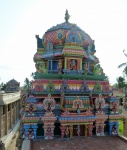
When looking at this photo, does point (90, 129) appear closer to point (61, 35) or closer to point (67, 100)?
point (67, 100)

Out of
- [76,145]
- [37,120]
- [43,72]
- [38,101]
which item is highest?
[43,72]

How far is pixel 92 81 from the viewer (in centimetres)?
1438

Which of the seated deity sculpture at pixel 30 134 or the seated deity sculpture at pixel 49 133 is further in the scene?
the seated deity sculpture at pixel 49 133

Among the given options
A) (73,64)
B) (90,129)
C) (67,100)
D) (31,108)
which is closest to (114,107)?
(90,129)

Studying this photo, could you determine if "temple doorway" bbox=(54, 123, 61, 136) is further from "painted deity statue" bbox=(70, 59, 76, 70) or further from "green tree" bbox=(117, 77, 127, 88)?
"green tree" bbox=(117, 77, 127, 88)

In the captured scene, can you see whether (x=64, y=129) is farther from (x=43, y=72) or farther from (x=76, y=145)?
(x=43, y=72)

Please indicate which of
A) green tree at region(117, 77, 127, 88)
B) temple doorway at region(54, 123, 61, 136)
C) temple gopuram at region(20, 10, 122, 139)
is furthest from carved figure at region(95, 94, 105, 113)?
green tree at region(117, 77, 127, 88)

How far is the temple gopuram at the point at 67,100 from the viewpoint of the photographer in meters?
12.6

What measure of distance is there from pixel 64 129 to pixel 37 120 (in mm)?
2096

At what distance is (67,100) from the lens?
42.5 ft

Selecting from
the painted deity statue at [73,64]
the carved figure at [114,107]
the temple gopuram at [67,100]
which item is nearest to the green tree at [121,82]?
the temple gopuram at [67,100]

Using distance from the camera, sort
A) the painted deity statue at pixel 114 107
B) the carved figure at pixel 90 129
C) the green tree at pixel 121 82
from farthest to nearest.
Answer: the green tree at pixel 121 82 < the painted deity statue at pixel 114 107 < the carved figure at pixel 90 129

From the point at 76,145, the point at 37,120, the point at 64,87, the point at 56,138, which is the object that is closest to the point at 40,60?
the point at 64,87

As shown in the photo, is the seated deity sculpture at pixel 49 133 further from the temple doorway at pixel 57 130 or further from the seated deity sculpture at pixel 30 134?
the seated deity sculpture at pixel 30 134
